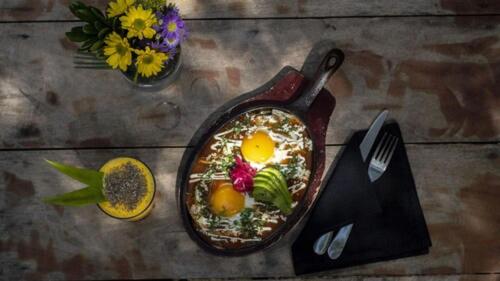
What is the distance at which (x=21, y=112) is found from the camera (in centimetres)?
107

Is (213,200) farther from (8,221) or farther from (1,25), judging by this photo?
(1,25)

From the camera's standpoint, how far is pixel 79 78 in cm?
107

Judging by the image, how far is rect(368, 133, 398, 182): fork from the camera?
3.39 feet

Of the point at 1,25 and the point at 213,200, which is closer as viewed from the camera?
the point at 213,200

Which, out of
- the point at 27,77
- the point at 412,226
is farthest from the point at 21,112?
the point at 412,226

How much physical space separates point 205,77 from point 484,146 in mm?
634

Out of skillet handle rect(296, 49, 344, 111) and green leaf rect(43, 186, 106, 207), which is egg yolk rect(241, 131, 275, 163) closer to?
skillet handle rect(296, 49, 344, 111)

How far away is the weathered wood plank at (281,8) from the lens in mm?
1080

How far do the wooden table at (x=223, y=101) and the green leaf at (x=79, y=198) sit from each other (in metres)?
0.13

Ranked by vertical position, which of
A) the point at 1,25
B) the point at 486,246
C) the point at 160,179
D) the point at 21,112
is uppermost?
the point at 1,25

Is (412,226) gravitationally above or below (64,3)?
below

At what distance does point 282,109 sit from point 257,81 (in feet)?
0.39

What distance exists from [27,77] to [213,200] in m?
0.50

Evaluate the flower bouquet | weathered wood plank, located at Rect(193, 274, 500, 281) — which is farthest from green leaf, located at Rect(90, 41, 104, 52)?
weathered wood plank, located at Rect(193, 274, 500, 281)
